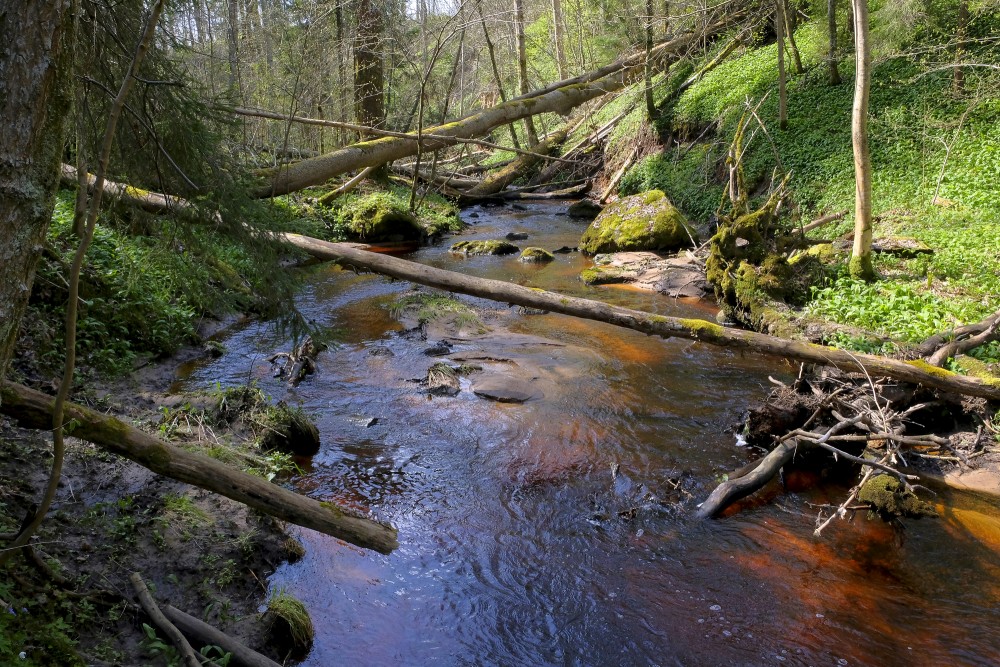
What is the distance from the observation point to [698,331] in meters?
6.44

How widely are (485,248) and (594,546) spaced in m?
10.4

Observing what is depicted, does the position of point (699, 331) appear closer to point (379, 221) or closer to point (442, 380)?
point (442, 380)

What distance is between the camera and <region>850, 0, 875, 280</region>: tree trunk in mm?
9102

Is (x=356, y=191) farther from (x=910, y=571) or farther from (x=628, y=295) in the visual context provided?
(x=910, y=571)

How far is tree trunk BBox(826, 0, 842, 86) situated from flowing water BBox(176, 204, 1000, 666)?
10468 millimetres

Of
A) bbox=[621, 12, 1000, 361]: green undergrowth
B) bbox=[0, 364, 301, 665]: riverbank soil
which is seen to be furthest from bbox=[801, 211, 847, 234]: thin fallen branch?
bbox=[0, 364, 301, 665]: riverbank soil

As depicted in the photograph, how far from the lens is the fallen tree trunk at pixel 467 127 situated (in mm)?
8180

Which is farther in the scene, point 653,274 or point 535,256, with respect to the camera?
point 535,256

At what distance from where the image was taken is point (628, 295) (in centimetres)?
1180

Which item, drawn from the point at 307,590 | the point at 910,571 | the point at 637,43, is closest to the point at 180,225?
the point at 307,590

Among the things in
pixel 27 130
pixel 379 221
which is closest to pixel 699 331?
pixel 27 130

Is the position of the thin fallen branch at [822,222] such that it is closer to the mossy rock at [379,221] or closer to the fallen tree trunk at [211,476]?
the mossy rock at [379,221]

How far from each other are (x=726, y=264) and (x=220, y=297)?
7684mm

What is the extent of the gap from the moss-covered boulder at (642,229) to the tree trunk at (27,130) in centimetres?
1264
